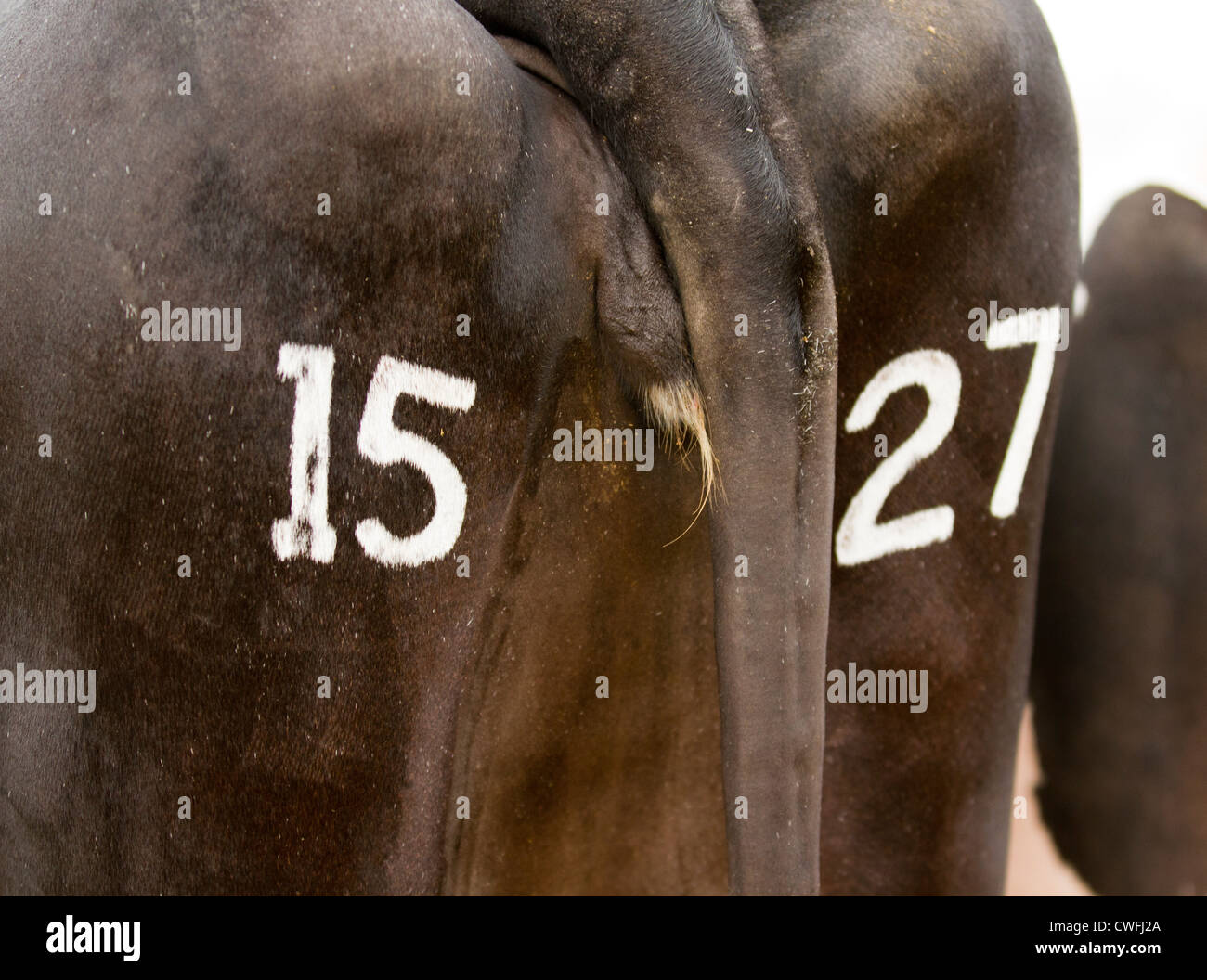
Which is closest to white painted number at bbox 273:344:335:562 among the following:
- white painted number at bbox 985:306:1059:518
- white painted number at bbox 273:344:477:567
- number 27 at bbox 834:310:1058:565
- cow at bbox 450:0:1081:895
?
white painted number at bbox 273:344:477:567

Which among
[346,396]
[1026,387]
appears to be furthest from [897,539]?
[346,396]

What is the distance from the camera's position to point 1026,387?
1105 millimetres

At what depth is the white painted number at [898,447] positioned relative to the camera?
1.05 m

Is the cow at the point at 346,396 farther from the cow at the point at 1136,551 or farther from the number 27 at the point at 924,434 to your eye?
the cow at the point at 1136,551

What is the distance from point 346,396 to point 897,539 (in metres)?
0.58

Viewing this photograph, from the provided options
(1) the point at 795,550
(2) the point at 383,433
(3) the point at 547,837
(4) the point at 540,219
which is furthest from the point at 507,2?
(3) the point at 547,837

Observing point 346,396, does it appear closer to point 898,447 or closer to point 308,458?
point 308,458

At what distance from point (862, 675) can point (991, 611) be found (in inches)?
6.2

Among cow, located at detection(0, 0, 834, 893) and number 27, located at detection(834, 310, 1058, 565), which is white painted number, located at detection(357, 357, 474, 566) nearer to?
cow, located at detection(0, 0, 834, 893)

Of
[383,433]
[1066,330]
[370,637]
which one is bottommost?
[370,637]

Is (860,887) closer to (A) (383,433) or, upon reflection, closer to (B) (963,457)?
(B) (963,457)

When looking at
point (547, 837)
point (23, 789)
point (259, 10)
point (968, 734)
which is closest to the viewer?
point (259, 10)

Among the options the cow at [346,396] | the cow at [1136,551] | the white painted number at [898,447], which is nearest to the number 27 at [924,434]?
the white painted number at [898,447]

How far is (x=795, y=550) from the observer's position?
0.87 meters
